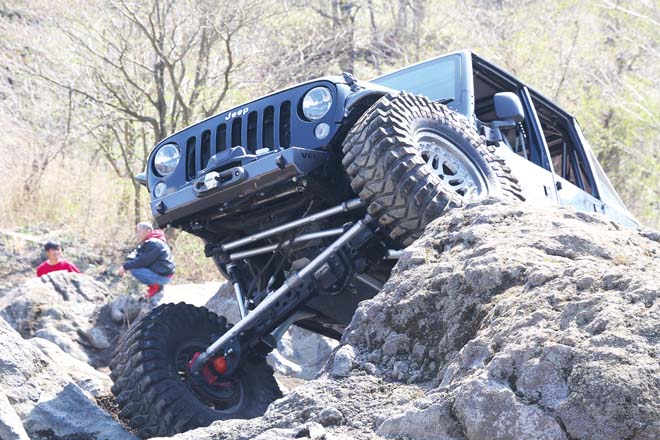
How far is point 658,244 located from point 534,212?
45cm

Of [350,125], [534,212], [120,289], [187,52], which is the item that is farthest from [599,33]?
[534,212]

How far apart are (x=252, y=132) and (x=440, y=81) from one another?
1.46 m

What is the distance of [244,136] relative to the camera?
5.55 metres

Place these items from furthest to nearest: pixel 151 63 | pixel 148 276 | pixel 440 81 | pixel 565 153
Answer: pixel 151 63, pixel 148 276, pixel 565 153, pixel 440 81

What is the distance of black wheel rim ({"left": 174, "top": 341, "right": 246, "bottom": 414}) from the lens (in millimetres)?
5457

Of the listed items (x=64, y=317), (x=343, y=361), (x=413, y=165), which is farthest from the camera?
(x=64, y=317)

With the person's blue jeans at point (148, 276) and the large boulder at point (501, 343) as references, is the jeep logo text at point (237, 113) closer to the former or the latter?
the large boulder at point (501, 343)

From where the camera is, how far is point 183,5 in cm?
1479

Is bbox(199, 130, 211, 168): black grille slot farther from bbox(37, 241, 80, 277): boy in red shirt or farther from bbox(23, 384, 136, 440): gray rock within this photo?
bbox(37, 241, 80, 277): boy in red shirt

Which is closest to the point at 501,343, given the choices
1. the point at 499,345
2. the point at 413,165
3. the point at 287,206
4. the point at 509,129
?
the point at 499,345

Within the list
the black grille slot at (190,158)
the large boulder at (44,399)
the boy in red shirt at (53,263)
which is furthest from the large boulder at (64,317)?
the large boulder at (44,399)

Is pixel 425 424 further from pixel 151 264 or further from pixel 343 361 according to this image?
pixel 151 264

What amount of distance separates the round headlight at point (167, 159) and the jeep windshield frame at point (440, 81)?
1521 mm

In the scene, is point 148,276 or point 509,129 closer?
point 509,129
